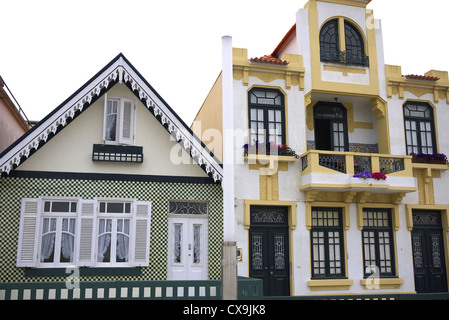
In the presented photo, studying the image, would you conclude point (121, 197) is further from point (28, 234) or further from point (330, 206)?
point (330, 206)

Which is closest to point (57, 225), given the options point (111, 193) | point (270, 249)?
point (111, 193)

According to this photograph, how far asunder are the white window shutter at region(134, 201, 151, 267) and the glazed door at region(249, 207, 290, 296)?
3.74 meters

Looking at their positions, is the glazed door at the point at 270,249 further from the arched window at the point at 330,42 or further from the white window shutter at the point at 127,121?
the arched window at the point at 330,42

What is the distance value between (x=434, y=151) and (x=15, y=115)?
17281 mm

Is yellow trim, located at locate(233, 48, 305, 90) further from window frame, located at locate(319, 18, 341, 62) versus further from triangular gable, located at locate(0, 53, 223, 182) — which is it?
triangular gable, located at locate(0, 53, 223, 182)

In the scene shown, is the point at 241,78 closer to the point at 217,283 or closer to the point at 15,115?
the point at 217,283

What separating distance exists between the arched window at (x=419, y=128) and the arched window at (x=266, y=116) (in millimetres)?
5205

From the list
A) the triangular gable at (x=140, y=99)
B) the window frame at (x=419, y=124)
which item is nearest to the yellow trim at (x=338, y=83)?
the window frame at (x=419, y=124)

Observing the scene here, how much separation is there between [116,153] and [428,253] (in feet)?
39.5

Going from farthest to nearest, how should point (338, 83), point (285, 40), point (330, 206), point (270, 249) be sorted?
1. point (285, 40)
2. point (338, 83)
3. point (330, 206)
4. point (270, 249)

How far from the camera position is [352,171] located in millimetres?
16469

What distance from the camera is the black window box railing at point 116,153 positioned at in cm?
1444
